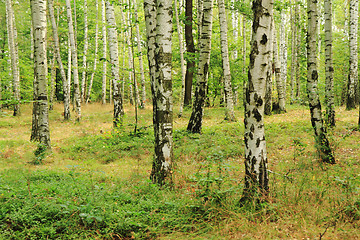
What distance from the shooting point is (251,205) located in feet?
12.1

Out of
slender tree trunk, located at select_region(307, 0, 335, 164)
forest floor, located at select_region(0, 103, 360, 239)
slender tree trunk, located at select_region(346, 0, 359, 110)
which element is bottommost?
forest floor, located at select_region(0, 103, 360, 239)

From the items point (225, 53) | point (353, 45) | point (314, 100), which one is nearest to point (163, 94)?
point (314, 100)

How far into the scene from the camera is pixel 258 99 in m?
3.79

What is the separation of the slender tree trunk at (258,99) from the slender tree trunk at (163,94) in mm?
1871

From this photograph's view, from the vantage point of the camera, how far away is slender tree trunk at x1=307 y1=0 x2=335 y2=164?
236 inches

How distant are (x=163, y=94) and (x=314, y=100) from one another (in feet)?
12.2

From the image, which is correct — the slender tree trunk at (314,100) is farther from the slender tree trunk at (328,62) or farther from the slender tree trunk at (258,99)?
the slender tree trunk at (258,99)

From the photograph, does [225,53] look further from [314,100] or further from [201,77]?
[314,100]

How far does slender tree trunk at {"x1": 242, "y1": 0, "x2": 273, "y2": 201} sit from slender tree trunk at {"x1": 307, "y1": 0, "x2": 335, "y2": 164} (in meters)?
2.90

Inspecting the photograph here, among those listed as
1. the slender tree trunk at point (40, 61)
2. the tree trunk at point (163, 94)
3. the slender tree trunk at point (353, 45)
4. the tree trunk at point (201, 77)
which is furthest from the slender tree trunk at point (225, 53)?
the slender tree trunk at point (40, 61)

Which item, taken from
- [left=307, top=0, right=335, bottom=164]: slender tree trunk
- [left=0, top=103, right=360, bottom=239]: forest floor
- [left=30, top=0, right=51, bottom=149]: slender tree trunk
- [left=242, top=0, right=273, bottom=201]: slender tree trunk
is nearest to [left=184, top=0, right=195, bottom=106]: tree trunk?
[left=30, top=0, right=51, bottom=149]: slender tree trunk

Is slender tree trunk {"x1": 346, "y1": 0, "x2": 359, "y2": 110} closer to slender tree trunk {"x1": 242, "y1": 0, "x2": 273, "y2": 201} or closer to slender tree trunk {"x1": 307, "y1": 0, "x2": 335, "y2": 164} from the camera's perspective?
slender tree trunk {"x1": 307, "y1": 0, "x2": 335, "y2": 164}

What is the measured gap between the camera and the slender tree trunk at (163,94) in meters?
5.13

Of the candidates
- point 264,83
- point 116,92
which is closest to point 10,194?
point 264,83
